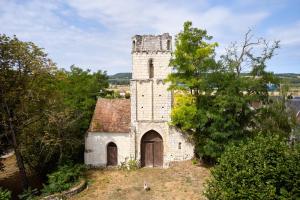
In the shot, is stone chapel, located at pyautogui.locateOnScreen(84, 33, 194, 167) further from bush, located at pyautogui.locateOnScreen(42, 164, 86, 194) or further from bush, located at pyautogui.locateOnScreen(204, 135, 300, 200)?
bush, located at pyautogui.locateOnScreen(204, 135, 300, 200)

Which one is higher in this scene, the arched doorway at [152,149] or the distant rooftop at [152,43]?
the distant rooftop at [152,43]

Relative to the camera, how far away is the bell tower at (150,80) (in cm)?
2953

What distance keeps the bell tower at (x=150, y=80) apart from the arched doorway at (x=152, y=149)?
5.27ft

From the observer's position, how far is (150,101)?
29797 millimetres

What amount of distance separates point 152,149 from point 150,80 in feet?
20.9

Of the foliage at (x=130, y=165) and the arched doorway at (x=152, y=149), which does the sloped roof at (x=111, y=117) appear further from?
the foliage at (x=130, y=165)

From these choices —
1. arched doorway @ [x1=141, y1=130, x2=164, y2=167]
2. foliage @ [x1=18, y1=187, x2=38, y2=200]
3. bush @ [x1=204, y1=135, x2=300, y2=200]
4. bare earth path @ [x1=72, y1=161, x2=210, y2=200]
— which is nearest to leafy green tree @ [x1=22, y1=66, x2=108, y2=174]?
bare earth path @ [x1=72, y1=161, x2=210, y2=200]

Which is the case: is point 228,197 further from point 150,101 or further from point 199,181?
point 150,101

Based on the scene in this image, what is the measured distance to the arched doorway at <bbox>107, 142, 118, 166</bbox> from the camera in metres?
30.3

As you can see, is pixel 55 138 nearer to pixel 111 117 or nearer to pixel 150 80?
pixel 111 117

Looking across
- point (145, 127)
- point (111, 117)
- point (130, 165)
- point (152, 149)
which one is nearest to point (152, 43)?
point (145, 127)

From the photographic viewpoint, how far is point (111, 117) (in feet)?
101

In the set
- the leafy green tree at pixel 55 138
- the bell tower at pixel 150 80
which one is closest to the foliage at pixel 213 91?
the bell tower at pixel 150 80

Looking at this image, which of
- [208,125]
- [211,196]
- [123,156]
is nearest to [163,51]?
[208,125]
